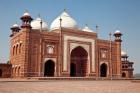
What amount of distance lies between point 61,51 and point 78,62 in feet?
15.1

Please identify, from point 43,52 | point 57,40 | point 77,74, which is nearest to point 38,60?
point 43,52

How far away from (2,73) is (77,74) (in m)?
9.62

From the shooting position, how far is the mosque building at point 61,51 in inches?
1019

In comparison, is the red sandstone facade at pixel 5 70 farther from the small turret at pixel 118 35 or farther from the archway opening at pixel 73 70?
the small turret at pixel 118 35

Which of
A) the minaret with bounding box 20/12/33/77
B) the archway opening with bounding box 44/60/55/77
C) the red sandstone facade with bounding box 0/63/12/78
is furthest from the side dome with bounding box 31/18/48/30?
the red sandstone facade with bounding box 0/63/12/78

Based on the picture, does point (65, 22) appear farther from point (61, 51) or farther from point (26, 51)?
point (26, 51)

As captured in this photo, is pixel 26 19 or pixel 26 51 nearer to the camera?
pixel 26 51

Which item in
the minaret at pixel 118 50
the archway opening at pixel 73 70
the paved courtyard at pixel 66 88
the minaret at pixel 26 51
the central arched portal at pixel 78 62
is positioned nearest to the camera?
the paved courtyard at pixel 66 88

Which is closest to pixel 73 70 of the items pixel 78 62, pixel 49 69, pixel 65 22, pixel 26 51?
pixel 78 62

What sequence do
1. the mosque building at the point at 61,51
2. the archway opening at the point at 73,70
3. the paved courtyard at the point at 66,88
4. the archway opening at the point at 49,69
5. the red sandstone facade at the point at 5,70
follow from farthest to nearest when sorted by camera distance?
the archway opening at the point at 73,70 < the archway opening at the point at 49,69 < the red sandstone facade at the point at 5,70 < the mosque building at the point at 61,51 < the paved courtyard at the point at 66,88

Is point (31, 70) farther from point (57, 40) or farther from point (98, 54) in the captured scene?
point (98, 54)

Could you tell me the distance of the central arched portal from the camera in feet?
102

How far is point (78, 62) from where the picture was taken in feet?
105

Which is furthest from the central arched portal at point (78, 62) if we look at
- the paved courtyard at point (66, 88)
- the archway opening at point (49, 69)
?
the paved courtyard at point (66, 88)
